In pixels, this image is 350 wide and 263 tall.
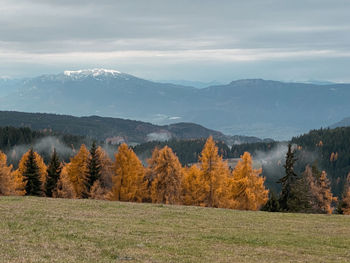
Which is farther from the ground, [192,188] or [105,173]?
[105,173]

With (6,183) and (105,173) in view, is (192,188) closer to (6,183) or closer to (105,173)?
(105,173)

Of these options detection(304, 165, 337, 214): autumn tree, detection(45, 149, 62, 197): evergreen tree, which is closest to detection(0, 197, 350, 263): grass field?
detection(45, 149, 62, 197): evergreen tree

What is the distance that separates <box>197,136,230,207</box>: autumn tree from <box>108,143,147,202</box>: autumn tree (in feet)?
31.8

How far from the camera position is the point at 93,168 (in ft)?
217

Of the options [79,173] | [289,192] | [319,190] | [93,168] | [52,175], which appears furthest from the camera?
[319,190]

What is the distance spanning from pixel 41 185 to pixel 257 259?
52.4 meters

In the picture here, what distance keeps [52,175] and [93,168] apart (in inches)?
252

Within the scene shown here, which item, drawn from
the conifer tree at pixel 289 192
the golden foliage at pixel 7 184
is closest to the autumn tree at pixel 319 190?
the conifer tree at pixel 289 192

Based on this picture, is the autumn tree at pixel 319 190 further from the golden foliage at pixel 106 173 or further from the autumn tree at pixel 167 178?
the golden foliage at pixel 106 173

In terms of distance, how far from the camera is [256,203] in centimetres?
6444

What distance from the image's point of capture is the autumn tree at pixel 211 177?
6100cm

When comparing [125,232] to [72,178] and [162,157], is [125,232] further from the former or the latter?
[72,178]

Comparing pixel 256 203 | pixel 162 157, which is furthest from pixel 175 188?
pixel 256 203

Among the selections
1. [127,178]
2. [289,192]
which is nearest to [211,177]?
[289,192]
